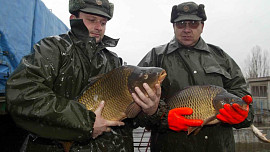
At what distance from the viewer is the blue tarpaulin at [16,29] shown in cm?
326

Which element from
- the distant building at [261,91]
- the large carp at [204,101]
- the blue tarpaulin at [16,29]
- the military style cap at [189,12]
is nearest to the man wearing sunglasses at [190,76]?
the military style cap at [189,12]

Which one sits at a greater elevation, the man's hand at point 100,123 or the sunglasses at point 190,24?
the sunglasses at point 190,24

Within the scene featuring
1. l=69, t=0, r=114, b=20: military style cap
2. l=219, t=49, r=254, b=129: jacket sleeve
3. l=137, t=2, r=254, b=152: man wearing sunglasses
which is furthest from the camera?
l=219, t=49, r=254, b=129: jacket sleeve

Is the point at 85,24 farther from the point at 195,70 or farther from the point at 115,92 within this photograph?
the point at 195,70

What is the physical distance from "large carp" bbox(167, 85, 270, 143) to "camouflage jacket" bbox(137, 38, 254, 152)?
9.7 inches

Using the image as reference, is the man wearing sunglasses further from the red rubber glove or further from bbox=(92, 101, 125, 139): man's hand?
bbox=(92, 101, 125, 139): man's hand

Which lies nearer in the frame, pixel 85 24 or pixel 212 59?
pixel 85 24

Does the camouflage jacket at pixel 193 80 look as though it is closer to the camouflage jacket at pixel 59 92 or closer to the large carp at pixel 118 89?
the large carp at pixel 118 89

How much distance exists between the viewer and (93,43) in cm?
216

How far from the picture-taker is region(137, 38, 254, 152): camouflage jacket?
2.73 meters

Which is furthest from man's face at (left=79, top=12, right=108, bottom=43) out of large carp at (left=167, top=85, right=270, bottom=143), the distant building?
the distant building

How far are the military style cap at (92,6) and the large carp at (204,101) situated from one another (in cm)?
133

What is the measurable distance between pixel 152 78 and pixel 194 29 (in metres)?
1.52

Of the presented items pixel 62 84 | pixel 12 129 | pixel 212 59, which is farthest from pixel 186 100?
pixel 12 129
